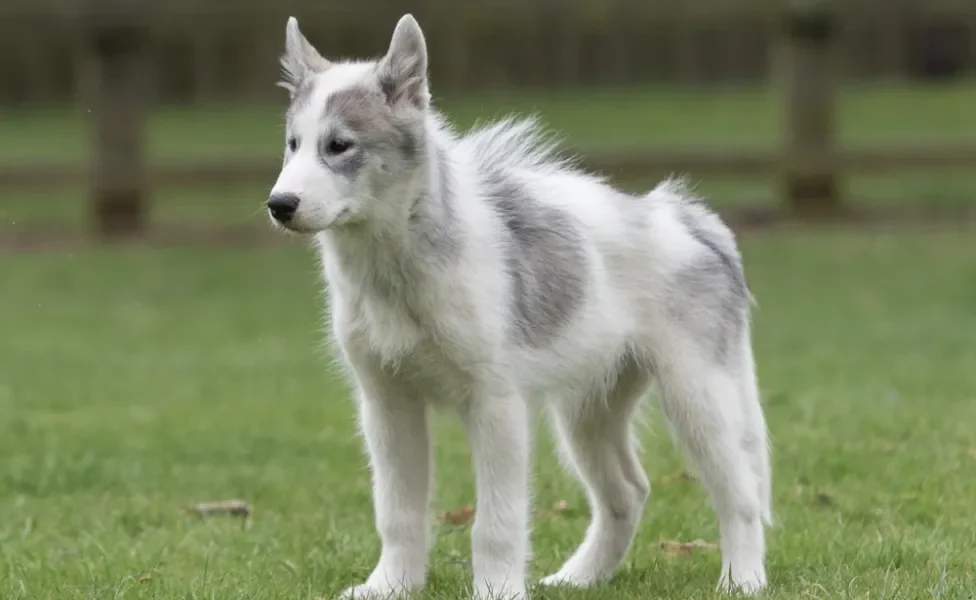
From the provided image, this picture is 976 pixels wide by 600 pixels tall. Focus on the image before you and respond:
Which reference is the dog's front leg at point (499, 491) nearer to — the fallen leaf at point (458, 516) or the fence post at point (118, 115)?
the fallen leaf at point (458, 516)

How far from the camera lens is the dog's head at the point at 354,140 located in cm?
432

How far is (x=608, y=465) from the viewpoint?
539cm

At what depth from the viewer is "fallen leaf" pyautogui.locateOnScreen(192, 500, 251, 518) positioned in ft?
21.0

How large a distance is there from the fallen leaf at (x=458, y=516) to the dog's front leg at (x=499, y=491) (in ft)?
5.14

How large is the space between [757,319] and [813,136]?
3855 millimetres

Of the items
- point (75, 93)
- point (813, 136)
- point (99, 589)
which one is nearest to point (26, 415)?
point (99, 589)

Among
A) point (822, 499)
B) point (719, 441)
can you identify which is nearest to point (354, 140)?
point (719, 441)

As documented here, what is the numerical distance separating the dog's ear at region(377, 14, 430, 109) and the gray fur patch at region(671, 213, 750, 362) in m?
1.15

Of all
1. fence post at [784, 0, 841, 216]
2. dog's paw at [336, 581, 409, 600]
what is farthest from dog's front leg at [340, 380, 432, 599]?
fence post at [784, 0, 841, 216]

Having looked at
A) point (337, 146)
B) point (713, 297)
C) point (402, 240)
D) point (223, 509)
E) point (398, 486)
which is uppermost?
point (337, 146)

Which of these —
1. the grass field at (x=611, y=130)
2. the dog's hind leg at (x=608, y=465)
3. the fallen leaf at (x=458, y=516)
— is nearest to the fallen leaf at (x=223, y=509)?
the fallen leaf at (x=458, y=516)

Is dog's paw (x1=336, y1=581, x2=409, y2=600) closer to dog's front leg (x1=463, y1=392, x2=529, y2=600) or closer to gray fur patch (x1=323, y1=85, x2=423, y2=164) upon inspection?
dog's front leg (x1=463, y1=392, x2=529, y2=600)

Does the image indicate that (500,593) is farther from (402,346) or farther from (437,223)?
(437,223)

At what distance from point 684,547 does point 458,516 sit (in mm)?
1073
